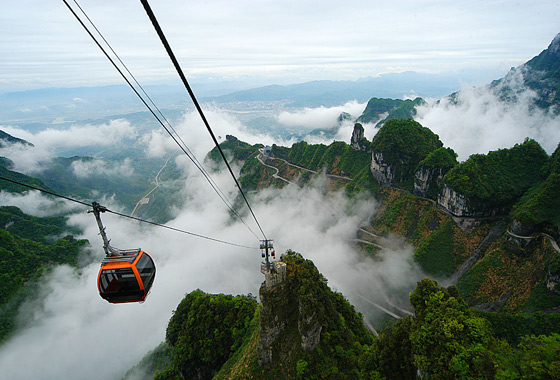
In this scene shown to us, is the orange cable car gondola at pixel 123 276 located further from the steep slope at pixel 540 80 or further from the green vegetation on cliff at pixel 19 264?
the steep slope at pixel 540 80

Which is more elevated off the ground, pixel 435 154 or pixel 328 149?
pixel 328 149

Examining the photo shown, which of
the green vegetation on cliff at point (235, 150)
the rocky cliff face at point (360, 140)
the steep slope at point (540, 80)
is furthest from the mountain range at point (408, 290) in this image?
the steep slope at point (540, 80)

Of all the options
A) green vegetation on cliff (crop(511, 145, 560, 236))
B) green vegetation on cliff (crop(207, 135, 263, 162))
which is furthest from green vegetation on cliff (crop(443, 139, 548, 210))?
green vegetation on cliff (crop(207, 135, 263, 162))

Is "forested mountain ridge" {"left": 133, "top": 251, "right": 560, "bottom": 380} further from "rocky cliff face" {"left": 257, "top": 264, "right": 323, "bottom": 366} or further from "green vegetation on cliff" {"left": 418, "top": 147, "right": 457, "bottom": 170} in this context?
"green vegetation on cliff" {"left": 418, "top": 147, "right": 457, "bottom": 170}

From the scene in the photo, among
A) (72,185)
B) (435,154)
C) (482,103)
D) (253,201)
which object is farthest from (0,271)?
(482,103)

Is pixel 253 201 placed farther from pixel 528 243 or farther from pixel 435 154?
pixel 528 243

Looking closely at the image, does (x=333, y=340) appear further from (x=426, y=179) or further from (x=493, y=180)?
(x=426, y=179)

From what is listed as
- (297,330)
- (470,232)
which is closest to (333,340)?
(297,330)
